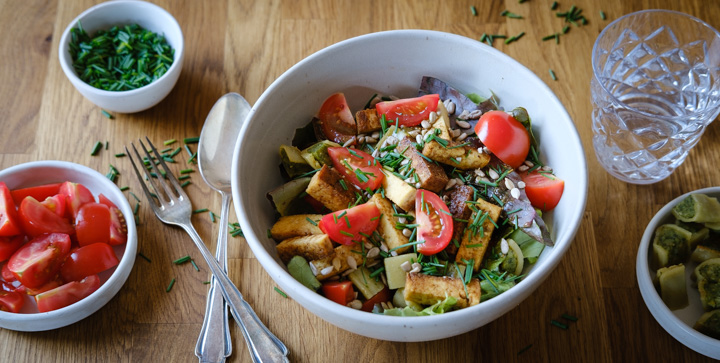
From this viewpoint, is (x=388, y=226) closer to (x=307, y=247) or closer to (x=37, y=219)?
(x=307, y=247)

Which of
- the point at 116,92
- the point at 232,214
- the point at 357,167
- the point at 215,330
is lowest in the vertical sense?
the point at 215,330

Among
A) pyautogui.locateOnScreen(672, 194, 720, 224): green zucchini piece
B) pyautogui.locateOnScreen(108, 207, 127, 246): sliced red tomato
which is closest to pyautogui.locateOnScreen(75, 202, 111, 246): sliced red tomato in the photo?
pyautogui.locateOnScreen(108, 207, 127, 246): sliced red tomato

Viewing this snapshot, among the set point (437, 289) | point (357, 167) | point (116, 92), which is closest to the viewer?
point (437, 289)

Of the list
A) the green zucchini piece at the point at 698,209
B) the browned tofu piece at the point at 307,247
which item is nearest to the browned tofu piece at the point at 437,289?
the browned tofu piece at the point at 307,247

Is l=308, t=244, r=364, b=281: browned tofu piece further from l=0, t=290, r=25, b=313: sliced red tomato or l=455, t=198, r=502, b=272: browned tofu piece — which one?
l=0, t=290, r=25, b=313: sliced red tomato

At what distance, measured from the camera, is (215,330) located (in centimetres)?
185

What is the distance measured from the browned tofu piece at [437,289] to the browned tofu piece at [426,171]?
262 mm

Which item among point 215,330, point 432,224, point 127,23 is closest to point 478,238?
point 432,224

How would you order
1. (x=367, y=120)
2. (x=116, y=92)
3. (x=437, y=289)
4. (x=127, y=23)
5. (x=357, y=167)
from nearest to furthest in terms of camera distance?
(x=437, y=289)
(x=357, y=167)
(x=367, y=120)
(x=116, y=92)
(x=127, y=23)

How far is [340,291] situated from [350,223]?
7.1 inches

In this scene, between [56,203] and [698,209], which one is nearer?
[698,209]

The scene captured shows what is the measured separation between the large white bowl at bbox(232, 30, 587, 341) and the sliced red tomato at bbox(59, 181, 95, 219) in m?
0.64

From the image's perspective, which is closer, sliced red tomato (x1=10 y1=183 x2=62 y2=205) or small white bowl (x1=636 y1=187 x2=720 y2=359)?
small white bowl (x1=636 y1=187 x2=720 y2=359)

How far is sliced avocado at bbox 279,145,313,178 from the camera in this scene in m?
1.84
